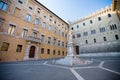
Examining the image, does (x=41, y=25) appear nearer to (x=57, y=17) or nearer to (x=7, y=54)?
(x=57, y=17)

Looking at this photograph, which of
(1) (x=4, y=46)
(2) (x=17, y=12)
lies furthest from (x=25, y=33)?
(1) (x=4, y=46)

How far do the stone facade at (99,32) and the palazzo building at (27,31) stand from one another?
10.1 metres

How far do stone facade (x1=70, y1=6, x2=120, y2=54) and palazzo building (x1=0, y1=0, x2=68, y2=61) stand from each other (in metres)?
10.1

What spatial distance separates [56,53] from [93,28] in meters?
16.9

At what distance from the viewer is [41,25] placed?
20.4m

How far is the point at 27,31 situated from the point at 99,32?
23.4 metres

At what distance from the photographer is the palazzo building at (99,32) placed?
21359mm

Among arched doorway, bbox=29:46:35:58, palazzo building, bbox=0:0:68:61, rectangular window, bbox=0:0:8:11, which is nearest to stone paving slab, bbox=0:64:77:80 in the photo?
palazzo building, bbox=0:0:68:61

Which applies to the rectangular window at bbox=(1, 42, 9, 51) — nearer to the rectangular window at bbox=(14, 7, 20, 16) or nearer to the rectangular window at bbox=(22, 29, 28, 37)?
the rectangular window at bbox=(22, 29, 28, 37)

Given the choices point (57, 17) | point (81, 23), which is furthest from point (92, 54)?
point (57, 17)

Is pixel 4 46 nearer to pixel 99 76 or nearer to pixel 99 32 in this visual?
pixel 99 76

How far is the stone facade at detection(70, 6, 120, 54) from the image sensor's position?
21361 millimetres

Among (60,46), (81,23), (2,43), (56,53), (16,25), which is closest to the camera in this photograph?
(2,43)

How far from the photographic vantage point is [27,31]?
54.4 ft
